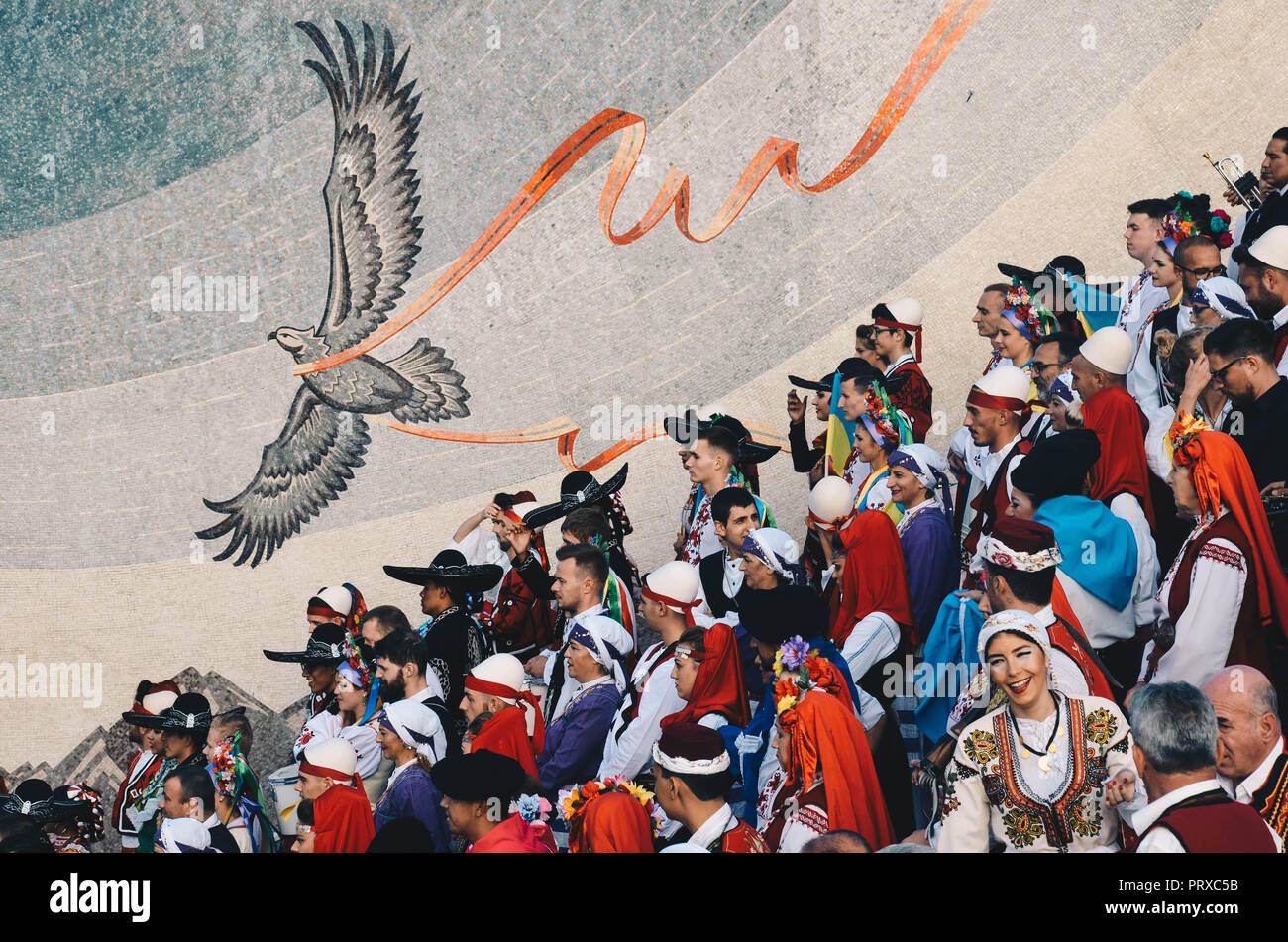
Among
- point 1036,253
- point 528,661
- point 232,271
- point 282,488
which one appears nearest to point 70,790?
point 528,661

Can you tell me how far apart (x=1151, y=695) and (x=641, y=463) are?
735 cm

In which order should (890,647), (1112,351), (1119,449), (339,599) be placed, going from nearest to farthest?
(890,647)
(1119,449)
(1112,351)
(339,599)

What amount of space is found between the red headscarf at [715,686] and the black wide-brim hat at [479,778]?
780mm

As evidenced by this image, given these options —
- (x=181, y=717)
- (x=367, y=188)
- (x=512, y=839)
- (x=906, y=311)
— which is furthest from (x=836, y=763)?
(x=367, y=188)

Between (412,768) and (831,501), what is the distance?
93.8 inches

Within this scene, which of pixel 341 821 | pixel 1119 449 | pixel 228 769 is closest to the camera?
pixel 341 821

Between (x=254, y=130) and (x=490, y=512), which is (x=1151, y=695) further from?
(x=254, y=130)

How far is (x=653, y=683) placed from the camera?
20.8ft

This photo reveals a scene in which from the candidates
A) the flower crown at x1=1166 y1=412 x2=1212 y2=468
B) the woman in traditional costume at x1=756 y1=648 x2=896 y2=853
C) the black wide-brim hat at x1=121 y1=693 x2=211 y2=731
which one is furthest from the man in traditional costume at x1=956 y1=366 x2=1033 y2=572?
the black wide-brim hat at x1=121 y1=693 x2=211 y2=731

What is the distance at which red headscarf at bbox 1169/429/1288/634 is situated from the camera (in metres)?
5.42

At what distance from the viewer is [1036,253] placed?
35.4ft

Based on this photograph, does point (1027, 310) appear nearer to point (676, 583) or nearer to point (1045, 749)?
point (676, 583)

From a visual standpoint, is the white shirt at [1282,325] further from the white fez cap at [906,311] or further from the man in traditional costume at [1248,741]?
the white fez cap at [906,311]

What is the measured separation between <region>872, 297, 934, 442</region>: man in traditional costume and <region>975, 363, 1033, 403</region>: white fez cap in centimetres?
113
